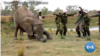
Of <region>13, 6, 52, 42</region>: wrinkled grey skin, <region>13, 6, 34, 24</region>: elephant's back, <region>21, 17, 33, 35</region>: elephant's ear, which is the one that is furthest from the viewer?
<region>13, 6, 34, 24</region>: elephant's back

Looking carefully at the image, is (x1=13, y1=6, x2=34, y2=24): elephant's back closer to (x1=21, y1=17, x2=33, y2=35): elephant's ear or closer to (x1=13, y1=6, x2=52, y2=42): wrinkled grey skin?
→ (x1=13, y1=6, x2=52, y2=42): wrinkled grey skin

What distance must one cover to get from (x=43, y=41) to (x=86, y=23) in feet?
14.3

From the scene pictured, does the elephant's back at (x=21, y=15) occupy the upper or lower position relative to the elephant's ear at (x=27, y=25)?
upper

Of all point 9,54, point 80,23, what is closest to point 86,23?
point 80,23

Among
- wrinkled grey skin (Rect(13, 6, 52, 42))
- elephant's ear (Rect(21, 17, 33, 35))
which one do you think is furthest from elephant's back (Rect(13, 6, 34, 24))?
elephant's ear (Rect(21, 17, 33, 35))

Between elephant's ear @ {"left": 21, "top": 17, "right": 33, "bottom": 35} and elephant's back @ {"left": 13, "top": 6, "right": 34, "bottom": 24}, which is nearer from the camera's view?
elephant's ear @ {"left": 21, "top": 17, "right": 33, "bottom": 35}

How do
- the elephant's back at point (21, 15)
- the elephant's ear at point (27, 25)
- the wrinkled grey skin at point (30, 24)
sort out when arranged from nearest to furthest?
the wrinkled grey skin at point (30, 24) → the elephant's ear at point (27, 25) → the elephant's back at point (21, 15)

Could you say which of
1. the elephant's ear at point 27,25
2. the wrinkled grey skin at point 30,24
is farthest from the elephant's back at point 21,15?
the elephant's ear at point 27,25

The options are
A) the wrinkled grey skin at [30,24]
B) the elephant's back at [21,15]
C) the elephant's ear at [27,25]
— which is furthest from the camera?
the elephant's back at [21,15]

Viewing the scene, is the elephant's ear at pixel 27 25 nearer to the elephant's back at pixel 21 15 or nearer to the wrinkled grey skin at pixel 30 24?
the wrinkled grey skin at pixel 30 24

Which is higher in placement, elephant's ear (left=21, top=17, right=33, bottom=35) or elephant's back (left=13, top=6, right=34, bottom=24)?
elephant's back (left=13, top=6, right=34, bottom=24)

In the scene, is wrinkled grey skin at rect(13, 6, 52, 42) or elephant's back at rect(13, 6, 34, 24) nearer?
wrinkled grey skin at rect(13, 6, 52, 42)

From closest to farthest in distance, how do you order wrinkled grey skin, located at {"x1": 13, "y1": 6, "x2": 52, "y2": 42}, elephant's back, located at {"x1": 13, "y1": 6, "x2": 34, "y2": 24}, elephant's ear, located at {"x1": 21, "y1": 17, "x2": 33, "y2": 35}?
wrinkled grey skin, located at {"x1": 13, "y1": 6, "x2": 52, "y2": 42}
elephant's ear, located at {"x1": 21, "y1": 17, "x2": 33, "y2": 35}
elephant's back, located at {"x1": 13, "y1": 6, "x2": 34, "y2": 24}

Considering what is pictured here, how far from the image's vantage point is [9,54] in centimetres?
562
